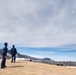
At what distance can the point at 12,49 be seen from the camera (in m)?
35.7

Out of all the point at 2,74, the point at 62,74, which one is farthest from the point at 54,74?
the point at 2,74

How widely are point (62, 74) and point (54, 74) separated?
2.39ft

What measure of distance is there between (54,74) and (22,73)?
2681mm

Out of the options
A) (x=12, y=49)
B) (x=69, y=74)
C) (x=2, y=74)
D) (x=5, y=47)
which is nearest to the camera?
(x=2, y=74)

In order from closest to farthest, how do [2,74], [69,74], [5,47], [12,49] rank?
[2,74]
[69,74]
[5,47]
[12,49]

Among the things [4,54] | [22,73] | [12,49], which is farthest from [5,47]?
[12,49]

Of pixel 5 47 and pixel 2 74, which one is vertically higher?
pixel 5 47

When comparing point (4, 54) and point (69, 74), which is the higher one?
point (4, 54)

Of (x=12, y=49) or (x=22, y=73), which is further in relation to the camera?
(x=12, y=49)

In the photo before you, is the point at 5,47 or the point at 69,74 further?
the point at 5,47

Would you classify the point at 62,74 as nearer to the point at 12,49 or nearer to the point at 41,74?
the point at 41,74

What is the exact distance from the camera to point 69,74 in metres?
20.7

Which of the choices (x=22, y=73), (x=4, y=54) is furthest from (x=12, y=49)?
(x=22, y=73)

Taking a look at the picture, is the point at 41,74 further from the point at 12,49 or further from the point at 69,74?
the point at 12,49
